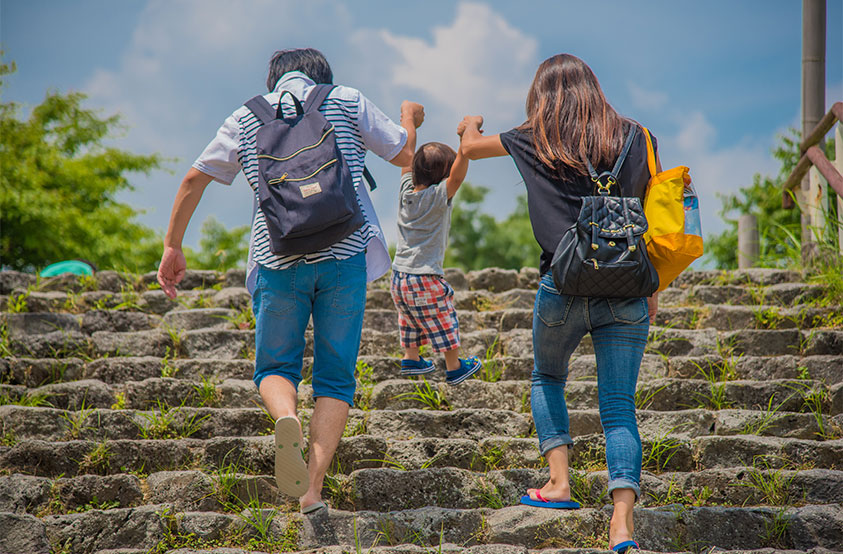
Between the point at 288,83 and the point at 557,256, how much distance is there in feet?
4.52

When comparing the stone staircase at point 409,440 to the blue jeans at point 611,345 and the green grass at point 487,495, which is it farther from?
the blue jeans at point 611,345

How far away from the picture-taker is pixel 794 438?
375 cm

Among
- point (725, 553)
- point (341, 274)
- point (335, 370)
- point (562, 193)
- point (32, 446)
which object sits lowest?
point (725, 553)

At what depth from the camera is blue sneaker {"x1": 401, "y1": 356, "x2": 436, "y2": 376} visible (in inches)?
179

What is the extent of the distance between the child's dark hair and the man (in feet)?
4.20

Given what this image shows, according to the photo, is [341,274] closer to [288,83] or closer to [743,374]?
[288,83]

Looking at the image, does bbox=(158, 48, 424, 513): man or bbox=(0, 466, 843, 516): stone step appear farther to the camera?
bbox=(0, 466, 843, 516): stone step

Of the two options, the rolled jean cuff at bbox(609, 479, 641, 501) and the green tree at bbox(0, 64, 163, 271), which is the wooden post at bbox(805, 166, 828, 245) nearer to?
the rolled jean cuff at bbox(609, 479, 641, 501)

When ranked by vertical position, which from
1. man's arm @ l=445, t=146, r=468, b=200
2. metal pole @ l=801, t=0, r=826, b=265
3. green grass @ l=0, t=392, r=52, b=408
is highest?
metal pole @ l=801, t=0, r=826, b=265

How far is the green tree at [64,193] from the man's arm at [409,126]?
14781mm

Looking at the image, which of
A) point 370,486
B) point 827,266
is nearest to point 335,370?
point 370,486

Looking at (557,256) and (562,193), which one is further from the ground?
(562,193)

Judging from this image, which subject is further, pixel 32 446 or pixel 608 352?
pixel 32 446

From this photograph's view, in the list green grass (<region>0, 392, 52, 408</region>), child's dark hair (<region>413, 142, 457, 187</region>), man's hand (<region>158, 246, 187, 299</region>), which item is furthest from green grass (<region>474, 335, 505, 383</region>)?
green grass (<region>0, 392, 52, 408</region>)
